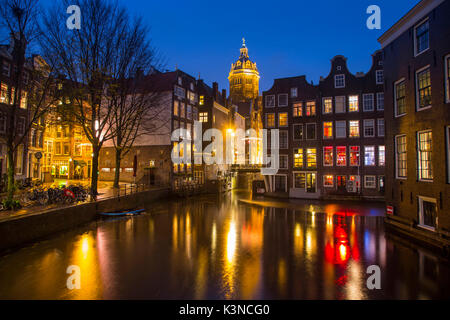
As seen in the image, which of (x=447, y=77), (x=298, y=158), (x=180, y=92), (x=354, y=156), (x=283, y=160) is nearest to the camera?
(x=447, y=77)

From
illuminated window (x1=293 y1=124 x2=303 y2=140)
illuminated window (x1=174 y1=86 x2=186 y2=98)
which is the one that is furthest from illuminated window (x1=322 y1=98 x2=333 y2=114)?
illuminated window (x1=174 y1=86 x2=186 y2=98)

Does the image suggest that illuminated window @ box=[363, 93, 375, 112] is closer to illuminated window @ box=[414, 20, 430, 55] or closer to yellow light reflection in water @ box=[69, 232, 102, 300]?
illuminated window @ box=[414, 20, 430, 55]

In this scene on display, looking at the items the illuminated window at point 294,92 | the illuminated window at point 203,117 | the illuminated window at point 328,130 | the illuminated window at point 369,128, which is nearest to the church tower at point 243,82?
the illuminated window at point 203,117

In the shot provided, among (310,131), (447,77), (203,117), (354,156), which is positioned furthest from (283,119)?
(447,77)

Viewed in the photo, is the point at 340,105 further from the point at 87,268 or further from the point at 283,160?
the point at 87,268

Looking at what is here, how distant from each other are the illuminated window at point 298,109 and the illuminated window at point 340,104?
4.49m

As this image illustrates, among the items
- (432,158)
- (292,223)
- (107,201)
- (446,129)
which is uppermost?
(446,129)

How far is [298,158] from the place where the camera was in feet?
118

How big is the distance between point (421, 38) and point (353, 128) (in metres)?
19.4

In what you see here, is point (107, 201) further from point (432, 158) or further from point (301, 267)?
point (432, 158)

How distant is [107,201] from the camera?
21.8m

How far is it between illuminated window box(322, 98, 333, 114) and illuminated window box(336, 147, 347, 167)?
5227 mm

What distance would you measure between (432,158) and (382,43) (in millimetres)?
9713
